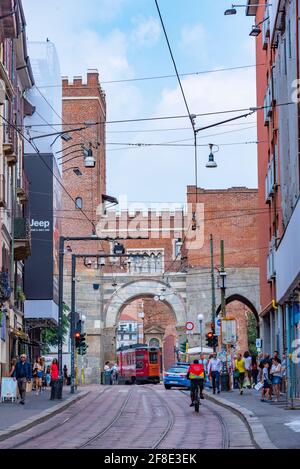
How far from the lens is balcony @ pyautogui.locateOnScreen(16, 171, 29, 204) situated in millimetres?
45894

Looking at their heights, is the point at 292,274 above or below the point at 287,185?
below

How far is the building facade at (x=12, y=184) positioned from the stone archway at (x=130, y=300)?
33339 mm

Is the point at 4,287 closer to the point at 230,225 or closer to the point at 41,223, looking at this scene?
the point at 41,223

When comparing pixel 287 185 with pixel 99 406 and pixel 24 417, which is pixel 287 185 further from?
pixel 24 417

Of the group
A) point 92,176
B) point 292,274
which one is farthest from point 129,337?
point 292,274

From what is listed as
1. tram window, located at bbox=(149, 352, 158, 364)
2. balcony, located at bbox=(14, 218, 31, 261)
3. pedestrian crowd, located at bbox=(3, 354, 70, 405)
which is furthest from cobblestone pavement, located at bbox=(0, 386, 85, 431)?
tram window, located at bbox=(149, 352, 158, 364)

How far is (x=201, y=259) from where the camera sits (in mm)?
81875

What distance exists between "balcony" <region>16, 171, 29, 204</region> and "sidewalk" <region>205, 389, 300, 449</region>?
16.5 meters

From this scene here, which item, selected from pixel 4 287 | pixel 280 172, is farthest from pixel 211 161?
pixel 4 287

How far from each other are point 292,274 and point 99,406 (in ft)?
32.4

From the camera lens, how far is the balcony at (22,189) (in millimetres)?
45894
